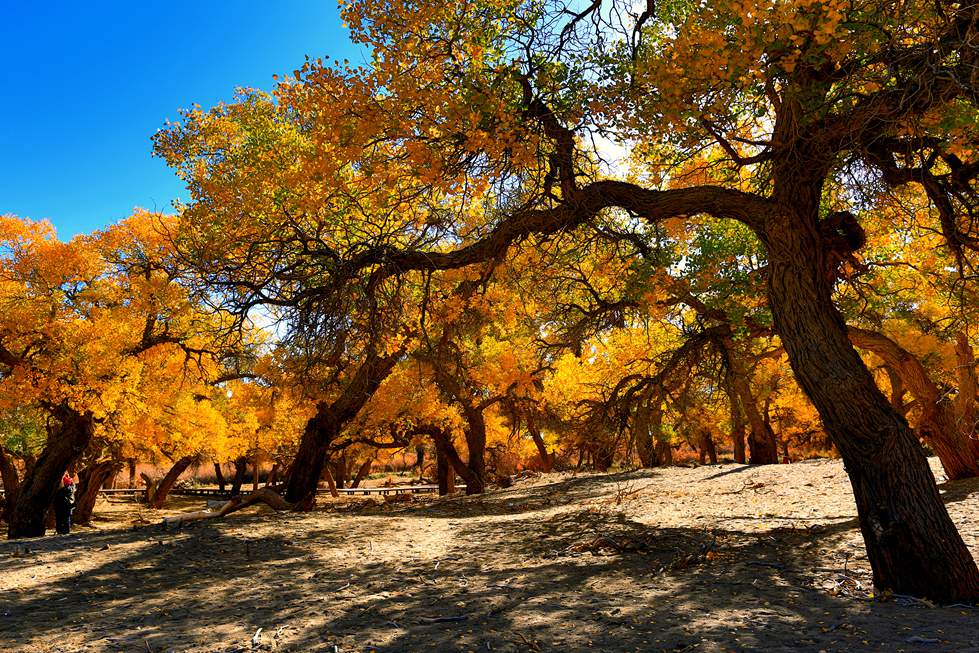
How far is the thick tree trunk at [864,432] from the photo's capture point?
4.29 m

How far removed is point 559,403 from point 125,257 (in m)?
11.7

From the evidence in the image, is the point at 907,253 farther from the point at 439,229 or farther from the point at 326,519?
the point at 326,519

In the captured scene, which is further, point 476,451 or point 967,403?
point 476,451

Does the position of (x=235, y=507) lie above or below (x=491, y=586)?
above

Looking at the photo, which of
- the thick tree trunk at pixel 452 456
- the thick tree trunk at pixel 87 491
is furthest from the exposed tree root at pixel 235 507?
the thick tree trunk at pixel 87 491

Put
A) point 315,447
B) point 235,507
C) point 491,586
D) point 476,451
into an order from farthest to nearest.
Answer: point 476,451, point 315,447, point 235,507, point 491,586

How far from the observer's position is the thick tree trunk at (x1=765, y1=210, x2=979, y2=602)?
4.29 m

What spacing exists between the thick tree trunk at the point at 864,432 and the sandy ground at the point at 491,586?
296mm

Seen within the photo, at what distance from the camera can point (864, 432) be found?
459 cm

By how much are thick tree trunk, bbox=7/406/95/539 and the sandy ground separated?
18.4 ft

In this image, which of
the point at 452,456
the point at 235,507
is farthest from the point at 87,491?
the point at 235,507

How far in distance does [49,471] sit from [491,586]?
13219 mm

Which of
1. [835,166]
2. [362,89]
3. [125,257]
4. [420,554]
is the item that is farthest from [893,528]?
[125,257]

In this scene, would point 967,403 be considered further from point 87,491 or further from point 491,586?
point 87,491
